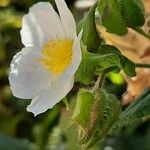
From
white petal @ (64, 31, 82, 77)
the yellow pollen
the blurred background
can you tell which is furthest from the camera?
the blurred background

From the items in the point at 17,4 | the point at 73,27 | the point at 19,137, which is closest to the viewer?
→ the point at 73,27


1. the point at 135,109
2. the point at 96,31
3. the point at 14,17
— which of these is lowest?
the point at 14,17

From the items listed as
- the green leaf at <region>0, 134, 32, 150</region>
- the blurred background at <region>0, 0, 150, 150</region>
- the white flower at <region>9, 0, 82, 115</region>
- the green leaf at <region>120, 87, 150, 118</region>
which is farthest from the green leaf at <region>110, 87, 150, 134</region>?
the green leaf at <region>0, 134, 32, 150</region>

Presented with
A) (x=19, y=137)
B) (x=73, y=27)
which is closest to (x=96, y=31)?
(x=73, y=27)

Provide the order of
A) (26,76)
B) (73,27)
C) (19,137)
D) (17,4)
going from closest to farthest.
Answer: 1. (73,27)
2. (26,76)
3. (19,137)
4. (17,4)

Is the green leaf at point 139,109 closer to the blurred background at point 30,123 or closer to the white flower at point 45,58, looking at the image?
the white flower at point 45,58

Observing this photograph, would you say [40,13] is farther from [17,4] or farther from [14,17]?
[17,4]

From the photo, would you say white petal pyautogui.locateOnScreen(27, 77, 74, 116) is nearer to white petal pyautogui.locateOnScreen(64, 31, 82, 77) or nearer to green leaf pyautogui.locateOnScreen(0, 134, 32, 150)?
white petal pyautogui.locateOnScreen(64, 31, 82, 77)
